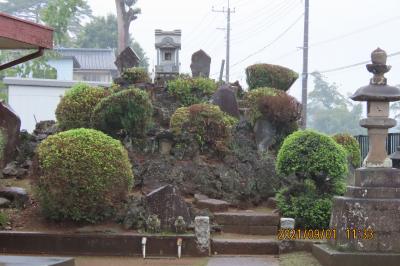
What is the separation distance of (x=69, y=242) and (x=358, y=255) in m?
4.90

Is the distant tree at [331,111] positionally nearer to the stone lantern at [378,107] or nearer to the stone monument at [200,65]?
the stone monument at [200,65]

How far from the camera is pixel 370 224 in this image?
27.6 feet

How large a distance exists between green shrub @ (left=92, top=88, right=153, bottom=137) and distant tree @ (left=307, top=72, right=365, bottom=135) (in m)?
37.8

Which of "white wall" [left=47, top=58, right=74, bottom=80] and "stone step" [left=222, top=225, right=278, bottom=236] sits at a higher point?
"white wall" [left=47, top=58, right=74, bottom=80]

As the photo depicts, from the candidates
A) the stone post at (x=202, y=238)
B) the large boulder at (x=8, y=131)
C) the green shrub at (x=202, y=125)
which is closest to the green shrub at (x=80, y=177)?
the stone post at (x=202, y=238)

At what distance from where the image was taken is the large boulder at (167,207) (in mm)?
10461

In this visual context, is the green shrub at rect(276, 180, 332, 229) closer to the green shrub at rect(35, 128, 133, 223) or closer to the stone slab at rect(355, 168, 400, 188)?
the stone slab at rect(355, 168, 400, 188)

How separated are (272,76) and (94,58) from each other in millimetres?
26078

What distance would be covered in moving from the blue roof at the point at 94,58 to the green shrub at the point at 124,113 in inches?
1107

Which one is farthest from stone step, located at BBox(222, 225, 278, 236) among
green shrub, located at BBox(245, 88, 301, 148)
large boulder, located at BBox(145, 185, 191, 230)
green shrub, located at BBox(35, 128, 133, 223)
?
green shrub, located at BBox(245, 88, 301, 148)

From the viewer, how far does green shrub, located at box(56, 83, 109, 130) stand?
14586 millimetres

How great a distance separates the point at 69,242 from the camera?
10.2m

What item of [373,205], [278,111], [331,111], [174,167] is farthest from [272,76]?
[331,111]

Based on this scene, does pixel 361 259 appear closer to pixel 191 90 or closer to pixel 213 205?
pixel 213 205
